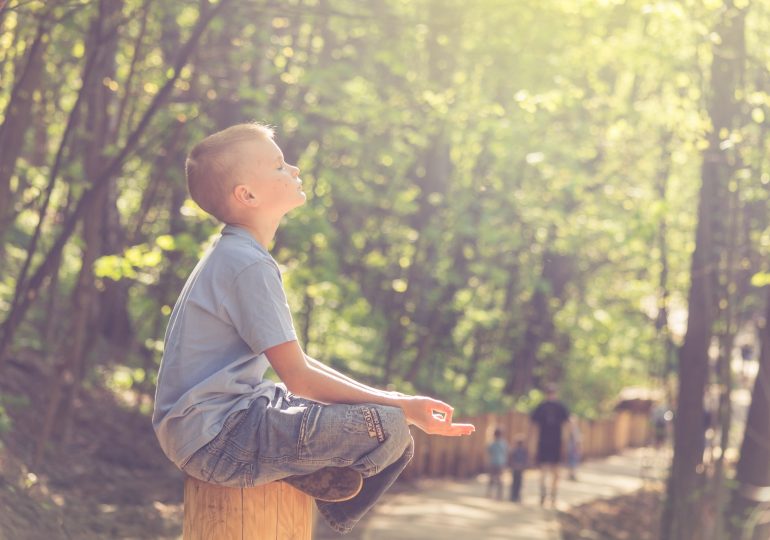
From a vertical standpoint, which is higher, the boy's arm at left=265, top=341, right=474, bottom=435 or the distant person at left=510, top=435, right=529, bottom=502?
the boy's arm at left=265, top=341, right=474, bottom=435

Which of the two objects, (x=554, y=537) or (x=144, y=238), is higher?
(x=144, y=238)

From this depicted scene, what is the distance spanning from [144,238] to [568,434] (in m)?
15.0

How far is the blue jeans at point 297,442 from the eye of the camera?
3639 mm

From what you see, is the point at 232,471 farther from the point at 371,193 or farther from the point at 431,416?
the point at 371,193

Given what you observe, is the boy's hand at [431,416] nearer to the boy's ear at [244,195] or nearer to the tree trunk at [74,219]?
the boy's ear at [244,195]

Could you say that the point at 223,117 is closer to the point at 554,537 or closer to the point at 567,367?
the point at 554,537

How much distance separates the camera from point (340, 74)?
15875 mm

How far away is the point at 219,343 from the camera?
372 centimetres

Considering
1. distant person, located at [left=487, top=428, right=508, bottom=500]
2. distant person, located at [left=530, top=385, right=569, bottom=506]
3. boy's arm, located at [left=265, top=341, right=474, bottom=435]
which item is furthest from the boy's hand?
distant person, located at [left=487, top=428, right=508, bottom=500]

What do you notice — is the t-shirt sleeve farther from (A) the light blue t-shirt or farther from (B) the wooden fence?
(B) the wooden fence

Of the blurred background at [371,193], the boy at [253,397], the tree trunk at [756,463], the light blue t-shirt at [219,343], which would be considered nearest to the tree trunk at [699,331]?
the blurred background at [371,193]

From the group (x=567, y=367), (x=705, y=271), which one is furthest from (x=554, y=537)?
(x=567, y=367)

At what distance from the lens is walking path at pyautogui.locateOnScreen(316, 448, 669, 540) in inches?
552

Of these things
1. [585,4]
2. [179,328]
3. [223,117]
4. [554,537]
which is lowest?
[554,537]
